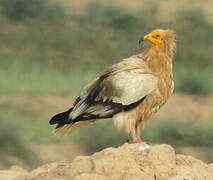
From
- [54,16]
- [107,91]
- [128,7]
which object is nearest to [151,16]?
[128,7]

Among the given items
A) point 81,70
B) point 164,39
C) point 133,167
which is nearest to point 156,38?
point 164,39

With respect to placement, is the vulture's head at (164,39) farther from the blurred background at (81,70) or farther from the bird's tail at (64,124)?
the blurred background at (81,70)

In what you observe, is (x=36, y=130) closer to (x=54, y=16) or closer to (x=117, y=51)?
(x=117, y=51)

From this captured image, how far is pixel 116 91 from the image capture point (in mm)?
14758

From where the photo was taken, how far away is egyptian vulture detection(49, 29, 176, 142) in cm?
1456

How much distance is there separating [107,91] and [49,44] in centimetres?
1493

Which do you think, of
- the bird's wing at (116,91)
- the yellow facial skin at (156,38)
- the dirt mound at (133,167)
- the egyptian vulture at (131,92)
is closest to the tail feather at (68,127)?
the egyptian vulture at (131,92)

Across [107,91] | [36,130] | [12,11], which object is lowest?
[36,130]

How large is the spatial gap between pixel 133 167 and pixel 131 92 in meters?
2.87

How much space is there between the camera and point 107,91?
48.5ft

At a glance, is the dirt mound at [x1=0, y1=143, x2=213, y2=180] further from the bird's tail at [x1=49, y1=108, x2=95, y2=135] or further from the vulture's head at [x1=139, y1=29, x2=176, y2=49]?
the vulture's head at [x1=139, y1=29, x2=176, y2=49]

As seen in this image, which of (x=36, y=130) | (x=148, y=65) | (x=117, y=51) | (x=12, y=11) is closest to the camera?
(x=148, y=65)

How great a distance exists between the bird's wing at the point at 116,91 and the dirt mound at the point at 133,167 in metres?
2.02

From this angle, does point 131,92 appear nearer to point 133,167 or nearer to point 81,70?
point 133,167
